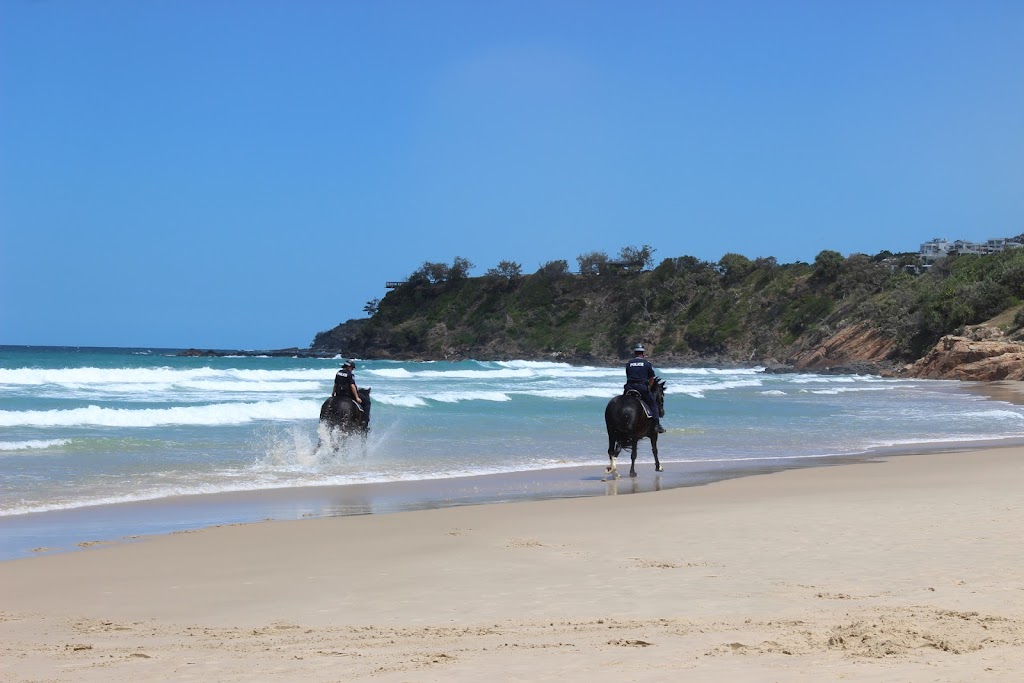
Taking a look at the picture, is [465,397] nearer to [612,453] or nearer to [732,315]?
[612,453]

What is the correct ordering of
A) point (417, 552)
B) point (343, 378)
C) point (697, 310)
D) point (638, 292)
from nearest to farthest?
point (417, 552) < point (343, 378) < point (697, 310) < point (638, 292)

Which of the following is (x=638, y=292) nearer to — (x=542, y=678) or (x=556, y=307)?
(x=556, y=307)

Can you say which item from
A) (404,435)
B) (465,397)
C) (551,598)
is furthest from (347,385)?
(465,397)

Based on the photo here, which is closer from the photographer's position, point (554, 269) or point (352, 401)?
point (352, 401)

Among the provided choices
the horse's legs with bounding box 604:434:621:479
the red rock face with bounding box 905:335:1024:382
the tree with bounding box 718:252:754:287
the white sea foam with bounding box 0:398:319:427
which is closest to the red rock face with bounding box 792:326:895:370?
the red rock face with bounding box 905:335:1024:382

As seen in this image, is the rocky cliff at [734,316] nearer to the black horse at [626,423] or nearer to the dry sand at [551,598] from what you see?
the black horse at [626,423]

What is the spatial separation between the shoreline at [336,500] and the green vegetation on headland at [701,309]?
4168 cm

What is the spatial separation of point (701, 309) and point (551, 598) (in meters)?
101

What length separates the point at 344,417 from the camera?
58.5 feet

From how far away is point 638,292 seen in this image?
116 metres

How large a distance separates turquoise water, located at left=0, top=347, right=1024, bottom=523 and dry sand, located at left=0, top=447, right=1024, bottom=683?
4.39 metres

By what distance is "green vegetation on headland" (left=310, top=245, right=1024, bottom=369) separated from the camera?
2458 inches

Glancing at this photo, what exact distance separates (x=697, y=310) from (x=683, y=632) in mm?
102296

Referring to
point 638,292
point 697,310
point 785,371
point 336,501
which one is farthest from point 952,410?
point 638,292
